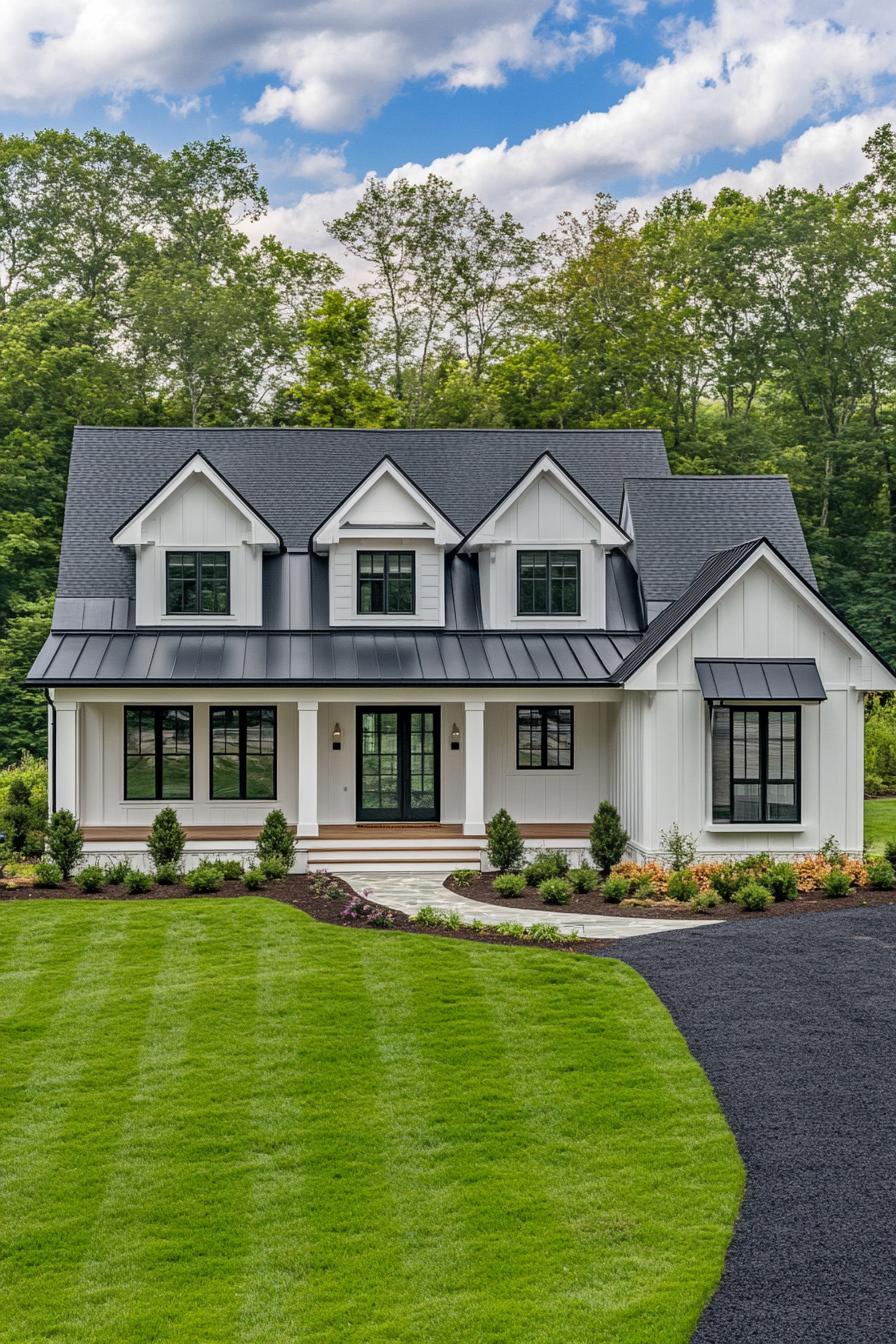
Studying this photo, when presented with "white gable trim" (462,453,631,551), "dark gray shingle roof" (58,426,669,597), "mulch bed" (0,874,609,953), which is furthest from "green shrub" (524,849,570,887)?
"dark gray shingle roof" (58,426,669,597)

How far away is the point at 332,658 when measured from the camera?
2225 cm

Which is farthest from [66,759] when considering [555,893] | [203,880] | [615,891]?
[615,891]

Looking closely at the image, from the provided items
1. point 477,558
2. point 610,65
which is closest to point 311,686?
point 477,558

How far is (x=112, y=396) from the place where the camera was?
39.0m

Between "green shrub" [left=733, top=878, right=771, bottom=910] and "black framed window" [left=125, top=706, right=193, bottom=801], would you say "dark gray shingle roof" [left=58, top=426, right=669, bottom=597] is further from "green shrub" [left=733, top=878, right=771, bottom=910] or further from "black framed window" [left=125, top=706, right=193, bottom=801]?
"green shrub" [left=733, top=878, right=771, bottom=910]

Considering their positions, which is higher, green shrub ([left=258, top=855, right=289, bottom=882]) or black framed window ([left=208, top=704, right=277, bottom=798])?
black framed window ([left=208, top=704, right=277, bottom=798])

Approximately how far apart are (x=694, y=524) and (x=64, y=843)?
12959 mm

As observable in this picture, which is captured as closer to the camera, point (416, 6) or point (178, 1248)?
point (178, 1248)

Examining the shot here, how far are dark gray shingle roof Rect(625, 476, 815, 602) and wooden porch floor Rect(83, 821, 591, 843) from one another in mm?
4745

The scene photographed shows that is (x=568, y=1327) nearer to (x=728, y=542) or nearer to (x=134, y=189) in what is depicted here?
(x=728, y=542)

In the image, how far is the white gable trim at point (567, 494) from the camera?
22922mm

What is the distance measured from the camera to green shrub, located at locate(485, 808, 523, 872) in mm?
20047

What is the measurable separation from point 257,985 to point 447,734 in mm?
10913

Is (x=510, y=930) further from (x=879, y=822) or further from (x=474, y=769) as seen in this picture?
(x=879, y=822)
